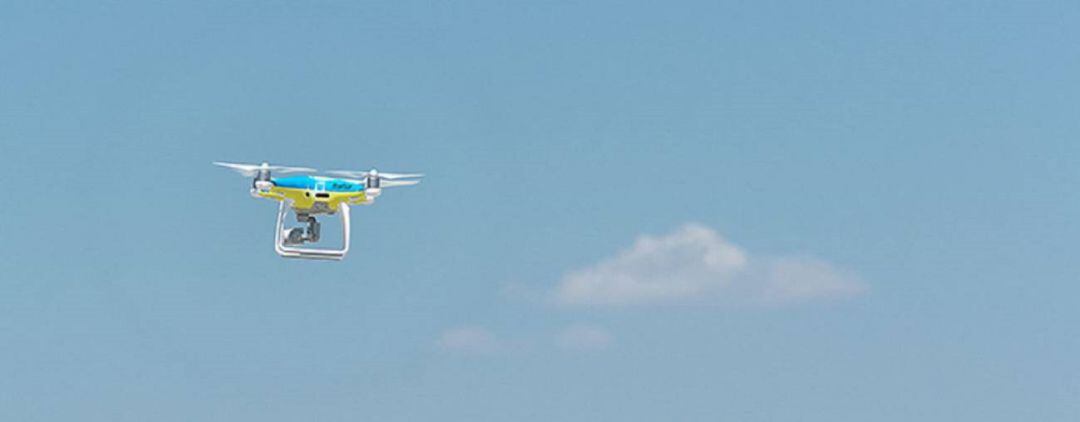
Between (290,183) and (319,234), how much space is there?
5.91 meters

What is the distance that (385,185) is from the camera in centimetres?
16850

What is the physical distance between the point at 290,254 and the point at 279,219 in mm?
3866

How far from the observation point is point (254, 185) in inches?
6521

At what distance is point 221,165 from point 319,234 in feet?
32.0

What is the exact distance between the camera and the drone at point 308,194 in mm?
164125

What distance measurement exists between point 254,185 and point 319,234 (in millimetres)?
6629

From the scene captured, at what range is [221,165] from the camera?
164m

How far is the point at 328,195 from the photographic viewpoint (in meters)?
164

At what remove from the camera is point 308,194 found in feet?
539

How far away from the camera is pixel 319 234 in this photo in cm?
16862

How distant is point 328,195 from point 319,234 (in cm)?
550

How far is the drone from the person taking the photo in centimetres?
16412

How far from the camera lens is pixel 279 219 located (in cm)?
16688

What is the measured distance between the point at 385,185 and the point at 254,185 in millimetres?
10080
